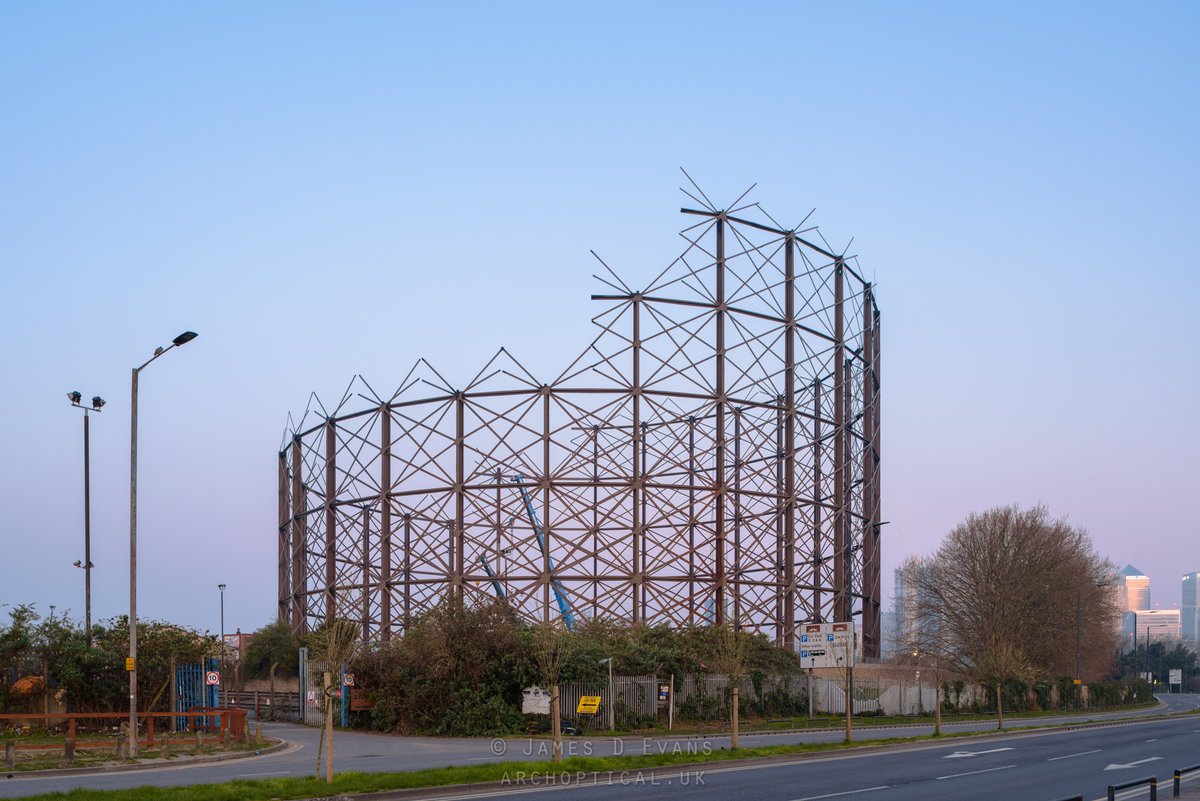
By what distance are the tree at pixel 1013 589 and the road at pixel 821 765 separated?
96.5 feet

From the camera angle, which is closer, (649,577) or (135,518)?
(135,518)

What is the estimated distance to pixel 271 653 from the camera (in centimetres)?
5481

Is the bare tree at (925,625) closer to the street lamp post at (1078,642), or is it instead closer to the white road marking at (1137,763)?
the street lamp post at (1078,642)

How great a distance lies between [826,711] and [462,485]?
1542 centimetres

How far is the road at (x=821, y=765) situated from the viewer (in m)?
17.9

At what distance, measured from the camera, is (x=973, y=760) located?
2417 centimetres

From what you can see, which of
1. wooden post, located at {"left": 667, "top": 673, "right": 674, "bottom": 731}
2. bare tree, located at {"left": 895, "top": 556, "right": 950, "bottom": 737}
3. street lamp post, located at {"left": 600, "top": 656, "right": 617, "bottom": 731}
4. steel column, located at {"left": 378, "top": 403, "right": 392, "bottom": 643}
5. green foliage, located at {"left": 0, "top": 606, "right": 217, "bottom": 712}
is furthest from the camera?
bare tree, located at {"left": 895, "top": 556, "right": 950, "bottom": 737}

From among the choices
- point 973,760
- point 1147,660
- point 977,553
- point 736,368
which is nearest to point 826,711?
point 736,368

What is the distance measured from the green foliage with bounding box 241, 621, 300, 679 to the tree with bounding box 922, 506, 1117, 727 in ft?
107

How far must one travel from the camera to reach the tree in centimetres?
6412

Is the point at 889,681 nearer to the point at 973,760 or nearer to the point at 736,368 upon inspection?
the point at 736,368

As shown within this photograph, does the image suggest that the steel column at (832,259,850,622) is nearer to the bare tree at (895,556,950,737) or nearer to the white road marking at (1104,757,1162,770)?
the bare tree at (895,556,950,737)

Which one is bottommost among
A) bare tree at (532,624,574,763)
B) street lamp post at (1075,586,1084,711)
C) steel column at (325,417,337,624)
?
street lamp post at (1075,586,1084,711)

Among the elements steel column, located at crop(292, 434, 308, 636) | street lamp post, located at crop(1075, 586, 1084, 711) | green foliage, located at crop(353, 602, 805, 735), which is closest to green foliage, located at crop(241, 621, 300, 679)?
steel column, located at crop(292, 434, 308, 636)
